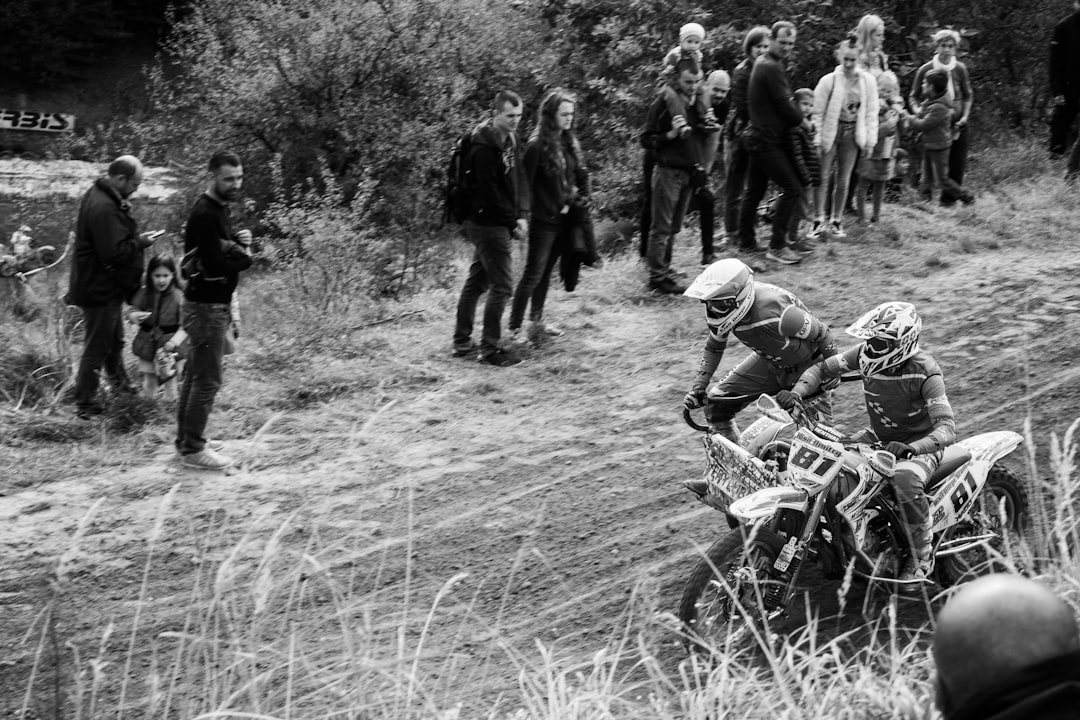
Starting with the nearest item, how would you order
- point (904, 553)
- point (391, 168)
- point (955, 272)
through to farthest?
point (904, 553) → point (955, 272) → point (391, 168)

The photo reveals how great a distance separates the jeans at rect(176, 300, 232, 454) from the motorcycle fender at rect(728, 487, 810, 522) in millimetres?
3852

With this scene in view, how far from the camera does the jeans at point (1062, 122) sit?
570 inches

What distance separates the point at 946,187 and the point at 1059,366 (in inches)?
208

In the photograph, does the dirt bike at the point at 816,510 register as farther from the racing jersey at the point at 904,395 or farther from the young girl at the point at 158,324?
the young girl at the point at 158,324

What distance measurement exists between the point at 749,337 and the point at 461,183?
3.61 metres

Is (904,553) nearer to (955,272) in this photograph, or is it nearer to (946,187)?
(955,272)

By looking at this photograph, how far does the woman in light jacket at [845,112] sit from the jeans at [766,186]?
2.01 ft

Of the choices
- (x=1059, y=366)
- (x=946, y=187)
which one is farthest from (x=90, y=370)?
(x=946, y=187)

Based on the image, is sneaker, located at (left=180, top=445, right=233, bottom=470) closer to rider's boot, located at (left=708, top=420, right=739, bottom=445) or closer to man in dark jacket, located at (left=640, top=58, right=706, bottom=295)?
rider's boot, located at (left=708, top=420, right=739, bottom=445)

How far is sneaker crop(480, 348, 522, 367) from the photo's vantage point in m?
10.4

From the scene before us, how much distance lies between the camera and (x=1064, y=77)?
14.2 meters

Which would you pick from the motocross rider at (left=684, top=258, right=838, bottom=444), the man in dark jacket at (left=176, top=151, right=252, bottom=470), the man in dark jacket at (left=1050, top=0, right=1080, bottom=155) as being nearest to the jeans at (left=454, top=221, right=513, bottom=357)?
the man in dark jacket at (left=176, top=151, right=252, bottom=470)

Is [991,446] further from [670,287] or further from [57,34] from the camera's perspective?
[57,34]

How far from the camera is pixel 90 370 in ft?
29.6
